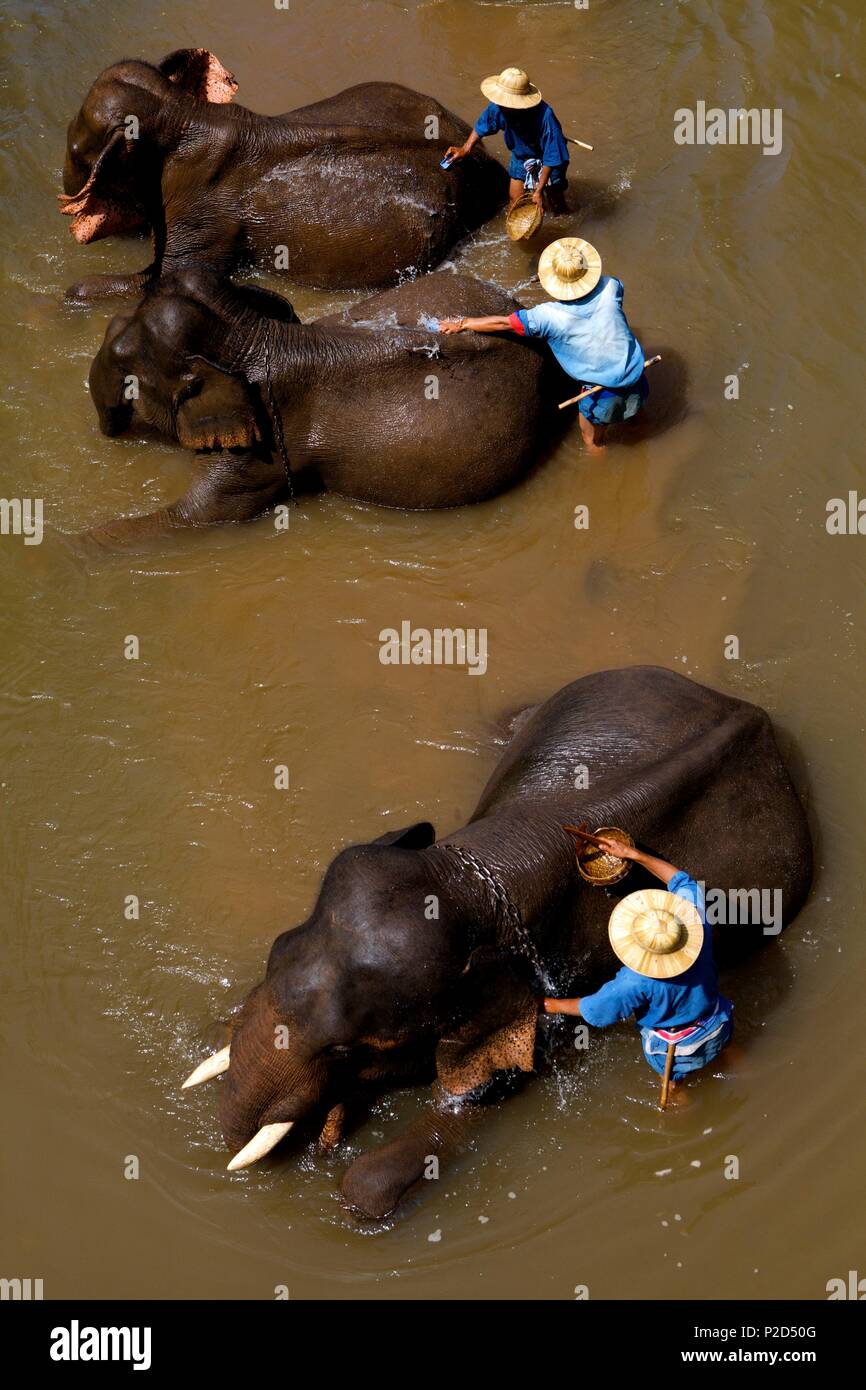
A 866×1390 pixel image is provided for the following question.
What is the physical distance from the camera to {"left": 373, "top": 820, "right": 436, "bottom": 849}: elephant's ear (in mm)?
6844

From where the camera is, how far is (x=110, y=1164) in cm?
662

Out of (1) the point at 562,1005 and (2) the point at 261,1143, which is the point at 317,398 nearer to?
(1) the point at 562,1005

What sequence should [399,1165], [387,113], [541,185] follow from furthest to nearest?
[387,113] < [541,185] < [399,1165]

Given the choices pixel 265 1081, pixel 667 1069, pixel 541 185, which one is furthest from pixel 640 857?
pixel 541 185

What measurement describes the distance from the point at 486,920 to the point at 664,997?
0.86m

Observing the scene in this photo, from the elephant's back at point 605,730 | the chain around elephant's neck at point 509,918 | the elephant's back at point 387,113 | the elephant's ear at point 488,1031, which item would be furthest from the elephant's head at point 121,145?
the elephant's ear at point 488,1031

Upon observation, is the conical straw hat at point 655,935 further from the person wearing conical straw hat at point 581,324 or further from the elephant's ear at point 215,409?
the elephant's ear at point 215,409

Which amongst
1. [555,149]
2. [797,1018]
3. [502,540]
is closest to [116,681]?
[502,540]

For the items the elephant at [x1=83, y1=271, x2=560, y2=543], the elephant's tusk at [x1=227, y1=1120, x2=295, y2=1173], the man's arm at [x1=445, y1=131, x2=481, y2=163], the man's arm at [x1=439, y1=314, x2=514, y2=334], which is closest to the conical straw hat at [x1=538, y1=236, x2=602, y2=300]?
the man's arm at [x1=439, y1=314, x2=514, y2=334]

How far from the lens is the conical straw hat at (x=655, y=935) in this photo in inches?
235

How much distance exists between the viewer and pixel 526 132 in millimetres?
10148

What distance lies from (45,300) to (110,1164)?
21.1 ft

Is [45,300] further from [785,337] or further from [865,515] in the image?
[865,515]

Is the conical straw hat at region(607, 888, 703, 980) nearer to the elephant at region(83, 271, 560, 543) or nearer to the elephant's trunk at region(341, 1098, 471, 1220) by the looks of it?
the elephant's trunk at region(341, 1098, 471, 1220)
